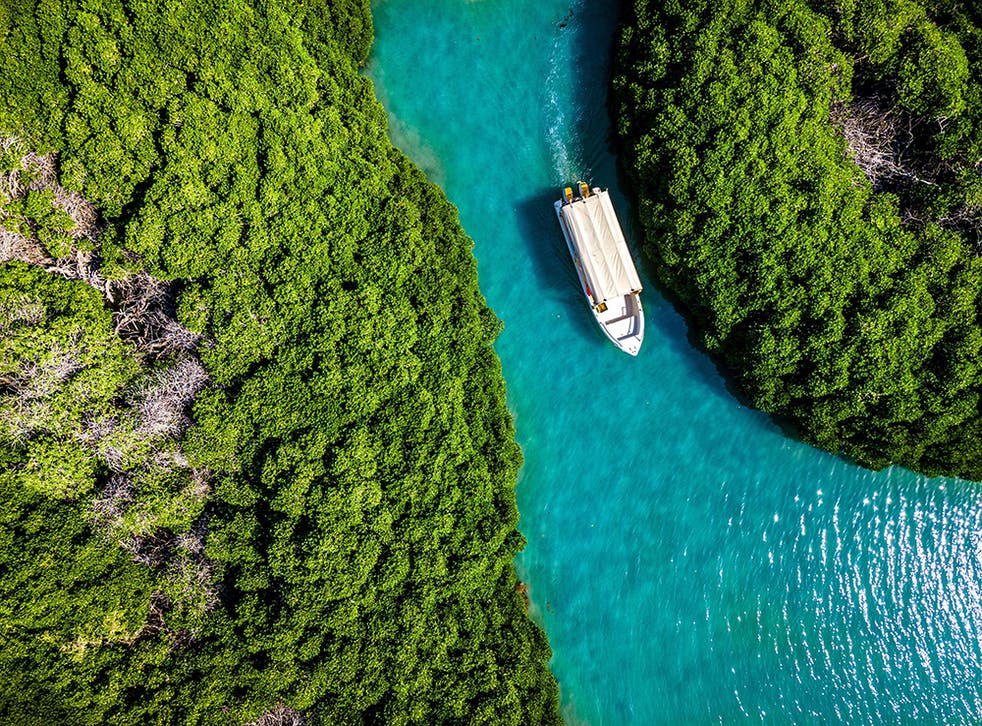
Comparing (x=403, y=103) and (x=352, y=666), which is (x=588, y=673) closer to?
(x=352, y=666)

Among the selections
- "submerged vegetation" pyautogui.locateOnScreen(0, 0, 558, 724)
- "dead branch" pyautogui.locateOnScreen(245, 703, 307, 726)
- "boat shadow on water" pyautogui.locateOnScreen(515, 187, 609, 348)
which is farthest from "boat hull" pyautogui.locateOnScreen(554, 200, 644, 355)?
"dead branch" pyautogui.locateOnScreen(245, 703, 307, 726)

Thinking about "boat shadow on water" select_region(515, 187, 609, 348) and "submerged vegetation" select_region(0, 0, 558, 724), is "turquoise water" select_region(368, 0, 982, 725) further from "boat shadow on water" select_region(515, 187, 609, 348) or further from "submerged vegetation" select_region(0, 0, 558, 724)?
"submerged vegetation" select_region(0, 0, 558, 724)

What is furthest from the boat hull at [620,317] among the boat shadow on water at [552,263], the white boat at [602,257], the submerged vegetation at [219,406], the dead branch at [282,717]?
the dead branch at [282,717]

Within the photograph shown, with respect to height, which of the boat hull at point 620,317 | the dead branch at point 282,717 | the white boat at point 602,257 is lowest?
the dead branch at point 282,717

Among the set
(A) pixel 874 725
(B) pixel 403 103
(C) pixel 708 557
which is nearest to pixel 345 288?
(B) pixel 403 103

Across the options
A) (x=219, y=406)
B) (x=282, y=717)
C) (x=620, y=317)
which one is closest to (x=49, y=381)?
(x=219, y=406)

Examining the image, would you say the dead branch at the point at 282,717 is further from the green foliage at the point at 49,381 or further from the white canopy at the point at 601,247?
the white canopy at the point at 601,247

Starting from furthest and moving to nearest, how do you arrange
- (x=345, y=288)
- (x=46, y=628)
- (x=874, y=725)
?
(x=874, y=725) → (x=345, y=288) → (x=46, y=628)

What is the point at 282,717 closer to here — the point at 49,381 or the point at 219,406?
the point at 219,406
